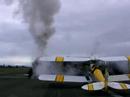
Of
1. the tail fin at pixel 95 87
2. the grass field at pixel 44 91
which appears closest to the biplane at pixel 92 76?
the tail fin at pixel 95 87

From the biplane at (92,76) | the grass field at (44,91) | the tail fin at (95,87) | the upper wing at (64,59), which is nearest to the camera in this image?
the tail fin at (95,87)

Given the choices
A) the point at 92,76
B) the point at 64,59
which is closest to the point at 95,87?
the point at 92,76

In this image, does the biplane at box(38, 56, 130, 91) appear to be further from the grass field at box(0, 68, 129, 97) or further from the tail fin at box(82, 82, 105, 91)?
the grass field at box(0, 68, 129, 97)

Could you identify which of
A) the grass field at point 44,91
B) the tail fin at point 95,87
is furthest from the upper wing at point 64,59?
the tail fin at point 95,87

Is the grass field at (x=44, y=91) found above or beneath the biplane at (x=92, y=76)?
beneath

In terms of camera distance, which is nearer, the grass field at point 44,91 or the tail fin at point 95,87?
the tail fin at point 95,87

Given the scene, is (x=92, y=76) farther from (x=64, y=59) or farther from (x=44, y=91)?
(x=64, y=59)

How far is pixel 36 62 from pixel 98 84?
42.2 ft

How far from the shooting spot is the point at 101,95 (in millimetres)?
26297

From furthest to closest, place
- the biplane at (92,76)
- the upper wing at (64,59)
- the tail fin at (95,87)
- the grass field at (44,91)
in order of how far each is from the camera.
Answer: the upper wing at (64,59) < the biplane at (92,76) < the grass field at (44,91) < the tail fin at (95,87)

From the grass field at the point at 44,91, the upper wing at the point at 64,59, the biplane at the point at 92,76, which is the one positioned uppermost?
the upper wing at the point at 64,59

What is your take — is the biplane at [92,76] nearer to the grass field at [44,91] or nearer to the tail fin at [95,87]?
the tail fin at [95,87]

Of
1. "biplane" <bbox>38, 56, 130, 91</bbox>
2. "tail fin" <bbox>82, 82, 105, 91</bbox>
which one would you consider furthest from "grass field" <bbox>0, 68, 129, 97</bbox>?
"biplane" <bbox>38, 56, 130, 91</bbox>

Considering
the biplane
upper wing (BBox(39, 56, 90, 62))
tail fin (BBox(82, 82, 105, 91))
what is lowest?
tail fin (BBox(82, 82, 105, 91))
